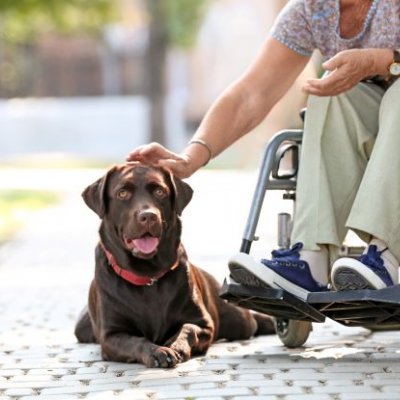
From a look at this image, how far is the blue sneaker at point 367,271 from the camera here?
4.88 meters

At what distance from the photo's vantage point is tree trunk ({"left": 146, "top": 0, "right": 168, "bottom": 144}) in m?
34.0

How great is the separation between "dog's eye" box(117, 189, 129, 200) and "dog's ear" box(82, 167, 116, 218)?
0.29ft

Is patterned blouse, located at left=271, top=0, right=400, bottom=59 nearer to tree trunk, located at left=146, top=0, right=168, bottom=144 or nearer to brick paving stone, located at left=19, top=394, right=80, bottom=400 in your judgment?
brick paving stone, located at left=19, top=394, right=80, bottom=400

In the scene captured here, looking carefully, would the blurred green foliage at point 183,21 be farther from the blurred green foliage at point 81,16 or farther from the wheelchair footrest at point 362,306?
the wheelchair footrest at point 362,306

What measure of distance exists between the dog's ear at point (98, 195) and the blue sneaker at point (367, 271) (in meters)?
1.10

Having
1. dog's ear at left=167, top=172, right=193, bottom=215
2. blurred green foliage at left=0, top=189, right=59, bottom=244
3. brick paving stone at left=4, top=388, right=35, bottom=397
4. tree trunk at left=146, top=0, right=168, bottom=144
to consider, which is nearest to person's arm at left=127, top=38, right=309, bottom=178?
dog's ear at left=167, top=172, right=193, bottom=215

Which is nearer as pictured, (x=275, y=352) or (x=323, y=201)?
(x=323, y=201)

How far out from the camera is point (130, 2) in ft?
142

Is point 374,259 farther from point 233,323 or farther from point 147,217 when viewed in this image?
point 233,323

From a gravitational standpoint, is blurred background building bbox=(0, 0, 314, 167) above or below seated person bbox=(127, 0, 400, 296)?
A: below

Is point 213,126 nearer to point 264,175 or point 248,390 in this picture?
point 264,175

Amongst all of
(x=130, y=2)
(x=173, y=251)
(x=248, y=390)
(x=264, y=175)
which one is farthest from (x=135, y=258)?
(x=130, y=2)

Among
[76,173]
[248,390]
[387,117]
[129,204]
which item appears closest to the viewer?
[248,390]

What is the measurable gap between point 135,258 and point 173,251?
0.18 metres
